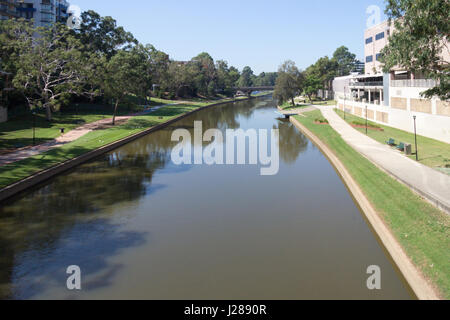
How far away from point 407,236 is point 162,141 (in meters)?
33.7

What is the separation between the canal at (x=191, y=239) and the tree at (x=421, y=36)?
7.89 m

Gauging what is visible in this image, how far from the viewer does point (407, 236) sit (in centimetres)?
1556

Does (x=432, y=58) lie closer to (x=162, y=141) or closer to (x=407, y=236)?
(x=407, y=236)

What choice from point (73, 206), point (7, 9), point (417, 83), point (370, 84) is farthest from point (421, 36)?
point (7, 9)

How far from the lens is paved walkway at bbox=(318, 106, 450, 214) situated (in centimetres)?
1892

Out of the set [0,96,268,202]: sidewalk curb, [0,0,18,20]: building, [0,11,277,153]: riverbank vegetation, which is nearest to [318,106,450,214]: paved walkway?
[0,96,268,202]: sidewalk curb

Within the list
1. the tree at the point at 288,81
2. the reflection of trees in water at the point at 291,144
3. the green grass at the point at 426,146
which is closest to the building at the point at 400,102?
the green grass at the point at 426,146

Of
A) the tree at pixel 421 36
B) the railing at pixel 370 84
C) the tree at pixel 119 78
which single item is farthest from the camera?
the railing at pixel 370 84

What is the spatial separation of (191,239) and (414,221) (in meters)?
8.97

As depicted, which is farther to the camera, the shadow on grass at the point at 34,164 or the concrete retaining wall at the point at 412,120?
the concrete retaining wall at the point at 412,120

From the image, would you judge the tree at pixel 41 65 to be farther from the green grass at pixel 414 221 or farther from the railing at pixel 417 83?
the railing at pixel 417 83

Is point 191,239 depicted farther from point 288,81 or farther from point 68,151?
point 288,81

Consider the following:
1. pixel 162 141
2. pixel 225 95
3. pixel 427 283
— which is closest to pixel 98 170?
A: pixel 162 141

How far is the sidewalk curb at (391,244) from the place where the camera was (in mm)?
12103
